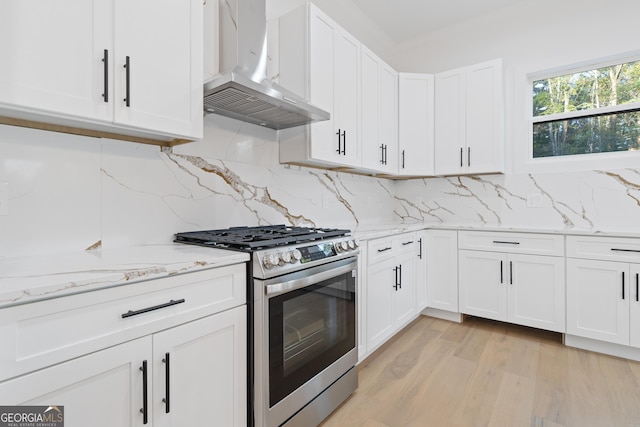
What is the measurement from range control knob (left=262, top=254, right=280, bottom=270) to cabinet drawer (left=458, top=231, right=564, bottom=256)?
2.27 metres

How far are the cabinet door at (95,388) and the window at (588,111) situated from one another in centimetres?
370

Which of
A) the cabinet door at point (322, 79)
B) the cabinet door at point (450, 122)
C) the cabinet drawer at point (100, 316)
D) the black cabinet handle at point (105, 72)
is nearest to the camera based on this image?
the cabinet drawer at point (100, 316)

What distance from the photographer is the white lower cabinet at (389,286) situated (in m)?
2.24

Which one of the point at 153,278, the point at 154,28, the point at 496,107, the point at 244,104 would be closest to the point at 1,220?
the point at 153,278

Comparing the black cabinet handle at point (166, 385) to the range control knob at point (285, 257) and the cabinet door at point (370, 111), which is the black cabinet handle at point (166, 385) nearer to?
the range control knob at point (285, 257)

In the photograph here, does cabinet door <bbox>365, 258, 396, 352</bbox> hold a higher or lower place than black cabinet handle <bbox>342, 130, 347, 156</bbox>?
lower

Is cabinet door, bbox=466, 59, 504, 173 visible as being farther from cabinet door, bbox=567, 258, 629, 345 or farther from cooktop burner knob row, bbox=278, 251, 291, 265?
cooktop burner knob row, bbox=278, 251, 291, 265

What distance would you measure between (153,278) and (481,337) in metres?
2.75

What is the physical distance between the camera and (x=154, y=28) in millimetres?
1328

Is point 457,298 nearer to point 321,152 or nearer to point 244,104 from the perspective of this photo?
point 321,152

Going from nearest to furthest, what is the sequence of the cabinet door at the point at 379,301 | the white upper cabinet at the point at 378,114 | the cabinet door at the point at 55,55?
1. the cabinet door at the point at 55,55
2. the cabinet door at the point at 379,301
3. the white upper cabinet at the point at 378,114

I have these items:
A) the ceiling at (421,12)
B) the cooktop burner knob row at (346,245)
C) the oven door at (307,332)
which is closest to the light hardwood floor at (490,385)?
the oven door at (307,332)

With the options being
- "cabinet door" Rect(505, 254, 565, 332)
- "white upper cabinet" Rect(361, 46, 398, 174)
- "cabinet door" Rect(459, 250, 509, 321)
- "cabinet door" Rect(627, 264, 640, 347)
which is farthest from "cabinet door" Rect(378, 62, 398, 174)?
"cabinet door" Rect(627, 264, 640, 347)

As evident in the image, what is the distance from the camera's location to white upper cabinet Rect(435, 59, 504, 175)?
3029 mm
